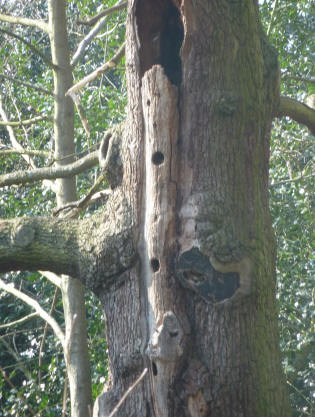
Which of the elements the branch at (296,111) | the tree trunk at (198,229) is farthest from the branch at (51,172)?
the branch at (296,111)

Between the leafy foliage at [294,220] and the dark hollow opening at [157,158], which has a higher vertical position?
the leafy foliage at [294,220]

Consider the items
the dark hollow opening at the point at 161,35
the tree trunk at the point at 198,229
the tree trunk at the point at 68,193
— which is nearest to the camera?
the tree trunk at the point at 198,229

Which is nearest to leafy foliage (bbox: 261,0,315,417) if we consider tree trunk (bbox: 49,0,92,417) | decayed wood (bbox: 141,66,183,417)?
tree trunk (bbox: 49,0,92,417)

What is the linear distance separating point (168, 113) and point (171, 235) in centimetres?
51

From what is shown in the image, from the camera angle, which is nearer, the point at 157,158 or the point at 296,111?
the point at 157,158

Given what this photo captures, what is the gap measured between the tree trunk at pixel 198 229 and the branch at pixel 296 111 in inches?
25.2

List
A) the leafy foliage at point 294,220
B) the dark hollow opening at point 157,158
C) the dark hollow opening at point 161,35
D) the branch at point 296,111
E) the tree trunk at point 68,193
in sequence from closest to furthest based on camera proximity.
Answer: the dark hollow opening at point 157,158
the dark hollow opening at point 161,35
the branch at point 296,111
the tree trunk at point 68,193
the leafy foliage at point 294,220

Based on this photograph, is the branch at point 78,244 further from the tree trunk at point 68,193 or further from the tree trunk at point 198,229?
the tree trunk at point 68,193

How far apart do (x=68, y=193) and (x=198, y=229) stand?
9.40 feet

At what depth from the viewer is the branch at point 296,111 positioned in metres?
3.42

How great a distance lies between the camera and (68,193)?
204 inches

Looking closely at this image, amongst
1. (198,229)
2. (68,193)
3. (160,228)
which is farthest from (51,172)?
(68,193)

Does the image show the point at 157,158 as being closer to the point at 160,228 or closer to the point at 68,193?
the point at 160,228

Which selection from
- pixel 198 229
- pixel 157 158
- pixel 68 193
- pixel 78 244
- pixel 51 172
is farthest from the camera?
pixel 68 193
